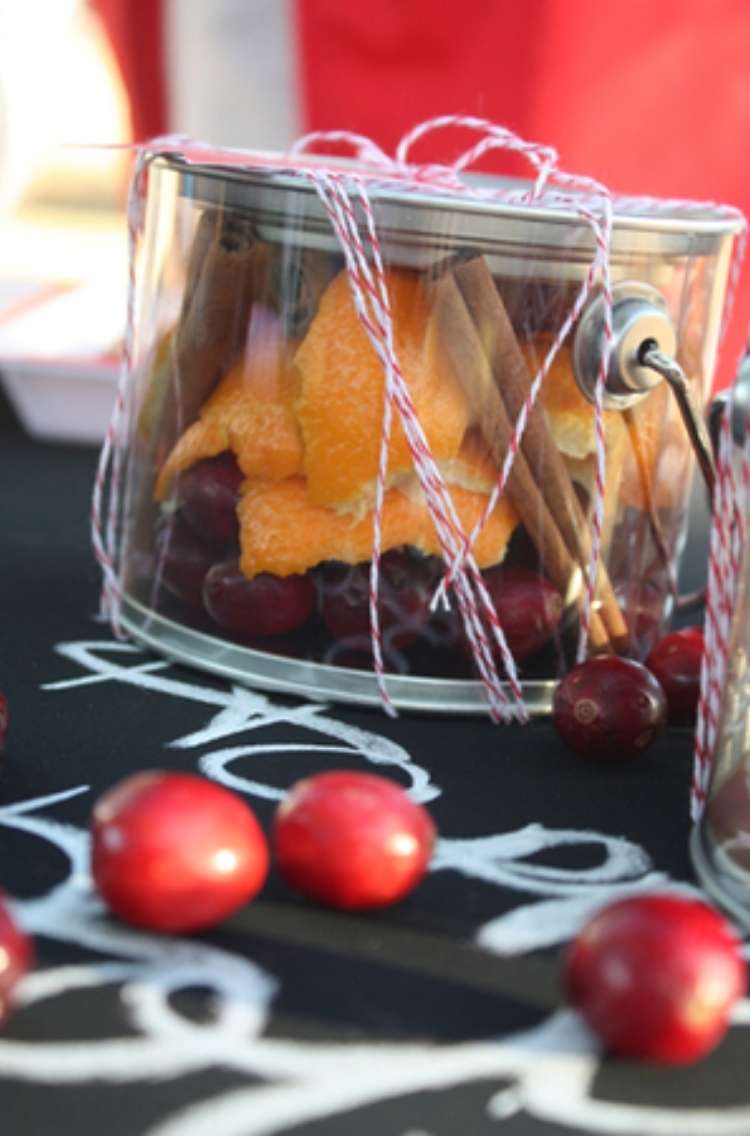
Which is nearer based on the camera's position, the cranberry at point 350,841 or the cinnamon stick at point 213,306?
the cranberry at point 350,841

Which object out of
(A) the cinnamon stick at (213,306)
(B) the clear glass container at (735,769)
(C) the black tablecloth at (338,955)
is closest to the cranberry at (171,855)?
(C) the black tablecloth at (338,955)

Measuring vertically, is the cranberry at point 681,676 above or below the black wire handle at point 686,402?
below

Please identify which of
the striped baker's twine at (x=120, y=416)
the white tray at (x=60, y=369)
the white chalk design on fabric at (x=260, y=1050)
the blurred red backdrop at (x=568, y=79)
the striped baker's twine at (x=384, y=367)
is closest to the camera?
the white chalk design on fabric at (x=260, y=1050)

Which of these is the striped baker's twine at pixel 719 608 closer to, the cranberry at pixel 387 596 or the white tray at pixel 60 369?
the cranberry at pixel 387 596

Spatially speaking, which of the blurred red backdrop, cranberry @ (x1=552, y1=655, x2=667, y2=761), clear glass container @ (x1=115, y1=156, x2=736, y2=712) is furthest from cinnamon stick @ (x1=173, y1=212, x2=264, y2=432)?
the blurred red backdrop

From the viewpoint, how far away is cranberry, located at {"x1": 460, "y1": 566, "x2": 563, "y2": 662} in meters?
0.64

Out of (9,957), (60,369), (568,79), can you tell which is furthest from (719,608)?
(568,79)

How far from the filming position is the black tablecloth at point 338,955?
364 mm

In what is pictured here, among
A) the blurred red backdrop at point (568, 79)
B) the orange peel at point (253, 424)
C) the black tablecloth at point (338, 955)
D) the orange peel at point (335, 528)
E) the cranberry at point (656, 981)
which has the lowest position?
the black tablecloth at point (338, 955)

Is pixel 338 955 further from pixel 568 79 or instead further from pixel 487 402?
pixel 568 79

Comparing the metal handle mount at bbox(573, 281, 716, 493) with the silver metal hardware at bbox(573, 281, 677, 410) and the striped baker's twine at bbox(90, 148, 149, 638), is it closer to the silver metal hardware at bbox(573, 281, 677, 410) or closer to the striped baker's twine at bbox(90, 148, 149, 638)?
the silver metal hardware at bbox(573, 281, 677, 410)

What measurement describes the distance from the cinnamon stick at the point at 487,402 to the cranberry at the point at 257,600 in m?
0.10

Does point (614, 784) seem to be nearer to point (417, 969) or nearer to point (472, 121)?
point (417, 969)

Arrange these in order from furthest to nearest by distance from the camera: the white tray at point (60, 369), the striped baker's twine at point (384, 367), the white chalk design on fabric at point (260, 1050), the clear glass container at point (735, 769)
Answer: the white tray at point (60, 369), the striped baker's twine at point (384, 367), the clear glass container at point (735, 769), the white chalk design on fabric at point (260, 1050)
